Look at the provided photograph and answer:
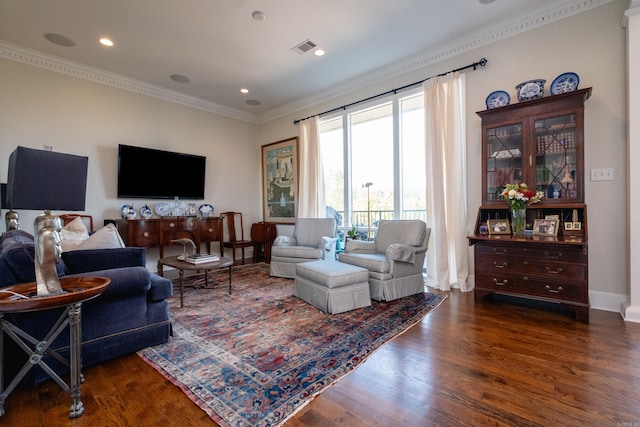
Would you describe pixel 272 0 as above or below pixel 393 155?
above

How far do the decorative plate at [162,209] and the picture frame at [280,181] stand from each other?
199 centimetres

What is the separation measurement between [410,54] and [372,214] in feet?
7.81

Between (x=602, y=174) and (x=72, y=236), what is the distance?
481cm

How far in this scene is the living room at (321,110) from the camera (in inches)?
107

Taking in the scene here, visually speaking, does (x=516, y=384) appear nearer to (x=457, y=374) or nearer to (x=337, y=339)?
(x=457, y=374)

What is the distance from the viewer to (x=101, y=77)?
4250mm

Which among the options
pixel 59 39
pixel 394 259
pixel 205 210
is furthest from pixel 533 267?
pixel 59 39

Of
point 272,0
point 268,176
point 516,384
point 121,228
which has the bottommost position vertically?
point 516,384

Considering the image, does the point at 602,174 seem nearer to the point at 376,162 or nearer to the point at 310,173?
the point at 376,162

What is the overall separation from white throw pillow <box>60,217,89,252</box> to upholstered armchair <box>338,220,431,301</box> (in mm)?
2544

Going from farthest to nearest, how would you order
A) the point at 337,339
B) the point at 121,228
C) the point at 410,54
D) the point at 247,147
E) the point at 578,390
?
1. the point at 247,147
2. the point at 121,228
3. the point at 410,54
4. the point at 337,339
5. the point at 578,390

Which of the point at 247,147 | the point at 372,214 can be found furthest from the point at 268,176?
the point at 372,214

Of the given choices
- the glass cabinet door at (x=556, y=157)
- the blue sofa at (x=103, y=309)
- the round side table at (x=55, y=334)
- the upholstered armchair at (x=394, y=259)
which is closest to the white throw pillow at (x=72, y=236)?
the blue sofa at (x=103, y=309)

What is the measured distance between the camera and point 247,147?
6.16 meters
